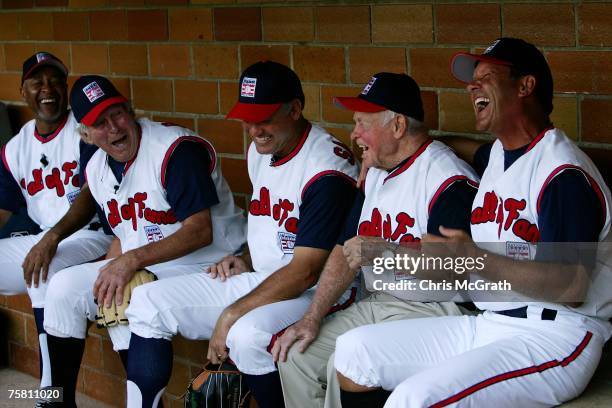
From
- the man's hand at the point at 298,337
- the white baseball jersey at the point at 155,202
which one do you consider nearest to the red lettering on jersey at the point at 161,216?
the white baseball jersey at the point at 155,202

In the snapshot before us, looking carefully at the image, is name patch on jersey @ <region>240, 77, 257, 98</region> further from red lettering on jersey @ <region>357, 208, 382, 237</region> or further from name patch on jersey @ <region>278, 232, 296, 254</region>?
red lettering on jersey @ <region>357, 208, 382, 237</region>

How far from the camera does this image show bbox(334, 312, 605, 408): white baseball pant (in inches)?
99.1

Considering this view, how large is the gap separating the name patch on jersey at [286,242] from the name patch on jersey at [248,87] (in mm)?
495

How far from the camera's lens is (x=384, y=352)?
9.24 feet

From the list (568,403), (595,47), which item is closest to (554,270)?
(568,403)

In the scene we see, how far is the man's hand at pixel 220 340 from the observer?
11.0 ft

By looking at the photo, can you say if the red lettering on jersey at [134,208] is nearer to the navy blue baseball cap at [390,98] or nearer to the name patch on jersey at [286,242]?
the name patch on jersey at [286,242]

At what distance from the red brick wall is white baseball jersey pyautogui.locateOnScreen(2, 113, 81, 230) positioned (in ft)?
1.58

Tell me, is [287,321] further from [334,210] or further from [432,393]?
[432,393]

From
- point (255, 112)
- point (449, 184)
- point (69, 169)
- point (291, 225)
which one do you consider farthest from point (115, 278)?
point (449, 184)

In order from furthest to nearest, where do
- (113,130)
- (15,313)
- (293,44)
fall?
(15,313) < (293,44) < (113,130)

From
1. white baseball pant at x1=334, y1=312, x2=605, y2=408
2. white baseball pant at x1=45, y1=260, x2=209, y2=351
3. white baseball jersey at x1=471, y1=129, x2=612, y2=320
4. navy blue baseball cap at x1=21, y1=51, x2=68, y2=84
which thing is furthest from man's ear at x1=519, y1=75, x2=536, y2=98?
navy blue baseball cap at x1=21, y1=51, x2=68, y2=84

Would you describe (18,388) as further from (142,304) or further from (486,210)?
(486,210)

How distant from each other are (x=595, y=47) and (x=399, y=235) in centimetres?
85
